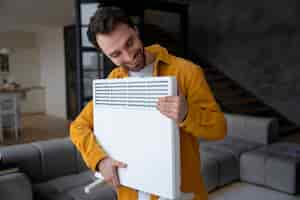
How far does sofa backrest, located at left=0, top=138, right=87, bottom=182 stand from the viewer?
7.82ft

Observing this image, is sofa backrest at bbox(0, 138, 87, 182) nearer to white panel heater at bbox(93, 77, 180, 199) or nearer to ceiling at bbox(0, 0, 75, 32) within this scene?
white panel heater at bbox(93, 77, 180, 199)

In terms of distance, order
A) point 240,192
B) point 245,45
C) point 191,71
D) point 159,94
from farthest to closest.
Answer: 1. point 245,45
2. point 240,192
3. point 191,71
4. point 159,94

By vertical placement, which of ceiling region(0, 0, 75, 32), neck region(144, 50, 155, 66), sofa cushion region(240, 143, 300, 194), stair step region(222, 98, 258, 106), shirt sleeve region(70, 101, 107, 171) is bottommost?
sofa cushion region(240, 143, 300, 194)

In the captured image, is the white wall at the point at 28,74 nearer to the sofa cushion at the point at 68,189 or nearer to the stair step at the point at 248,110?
the stair step at the point at 248,110

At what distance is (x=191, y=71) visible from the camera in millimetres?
832

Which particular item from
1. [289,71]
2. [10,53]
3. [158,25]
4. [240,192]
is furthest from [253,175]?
[10,53]

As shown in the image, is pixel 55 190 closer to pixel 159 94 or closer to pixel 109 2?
pixel 159 94

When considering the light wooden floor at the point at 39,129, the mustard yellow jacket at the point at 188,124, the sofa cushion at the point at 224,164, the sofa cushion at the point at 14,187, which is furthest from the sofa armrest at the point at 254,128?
the light wooden floor at the point at 39,129

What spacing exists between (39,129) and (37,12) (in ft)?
7.77

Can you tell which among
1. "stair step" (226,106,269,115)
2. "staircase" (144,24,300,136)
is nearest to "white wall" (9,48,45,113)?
"staircase" (144,24,300,136)

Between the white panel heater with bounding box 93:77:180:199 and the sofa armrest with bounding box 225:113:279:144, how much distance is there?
310cm

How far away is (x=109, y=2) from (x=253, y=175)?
3.24 metres

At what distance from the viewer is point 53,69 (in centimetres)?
846

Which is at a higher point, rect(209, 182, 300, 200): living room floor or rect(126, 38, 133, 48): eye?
rect(126, 38, 133, 48): eye
